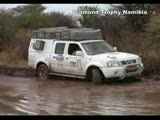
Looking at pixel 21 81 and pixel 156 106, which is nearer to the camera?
pixel 156 106

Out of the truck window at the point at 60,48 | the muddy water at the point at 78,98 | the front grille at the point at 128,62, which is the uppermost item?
the truck window at the point at 60,48

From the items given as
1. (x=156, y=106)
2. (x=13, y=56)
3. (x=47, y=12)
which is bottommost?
(x=156, y=106)

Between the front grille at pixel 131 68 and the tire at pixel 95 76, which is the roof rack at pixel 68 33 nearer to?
the tire at pixel 95 76

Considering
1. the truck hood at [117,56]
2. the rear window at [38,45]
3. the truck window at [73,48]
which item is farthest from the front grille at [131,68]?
the rear window at [38,45]

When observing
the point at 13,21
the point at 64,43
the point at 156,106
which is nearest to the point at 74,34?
the point at 64,43

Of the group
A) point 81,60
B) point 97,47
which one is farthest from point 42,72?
point 97,47

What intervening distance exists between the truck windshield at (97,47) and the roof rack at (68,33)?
0.40ft

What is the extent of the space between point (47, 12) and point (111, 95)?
6.77 feet

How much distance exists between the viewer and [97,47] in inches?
566

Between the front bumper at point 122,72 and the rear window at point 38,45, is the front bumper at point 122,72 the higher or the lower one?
the lower one

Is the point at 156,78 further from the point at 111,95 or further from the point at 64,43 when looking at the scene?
the point at 64,43

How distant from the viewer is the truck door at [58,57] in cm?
1459

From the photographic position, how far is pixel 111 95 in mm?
14086

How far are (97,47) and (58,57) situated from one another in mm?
860
